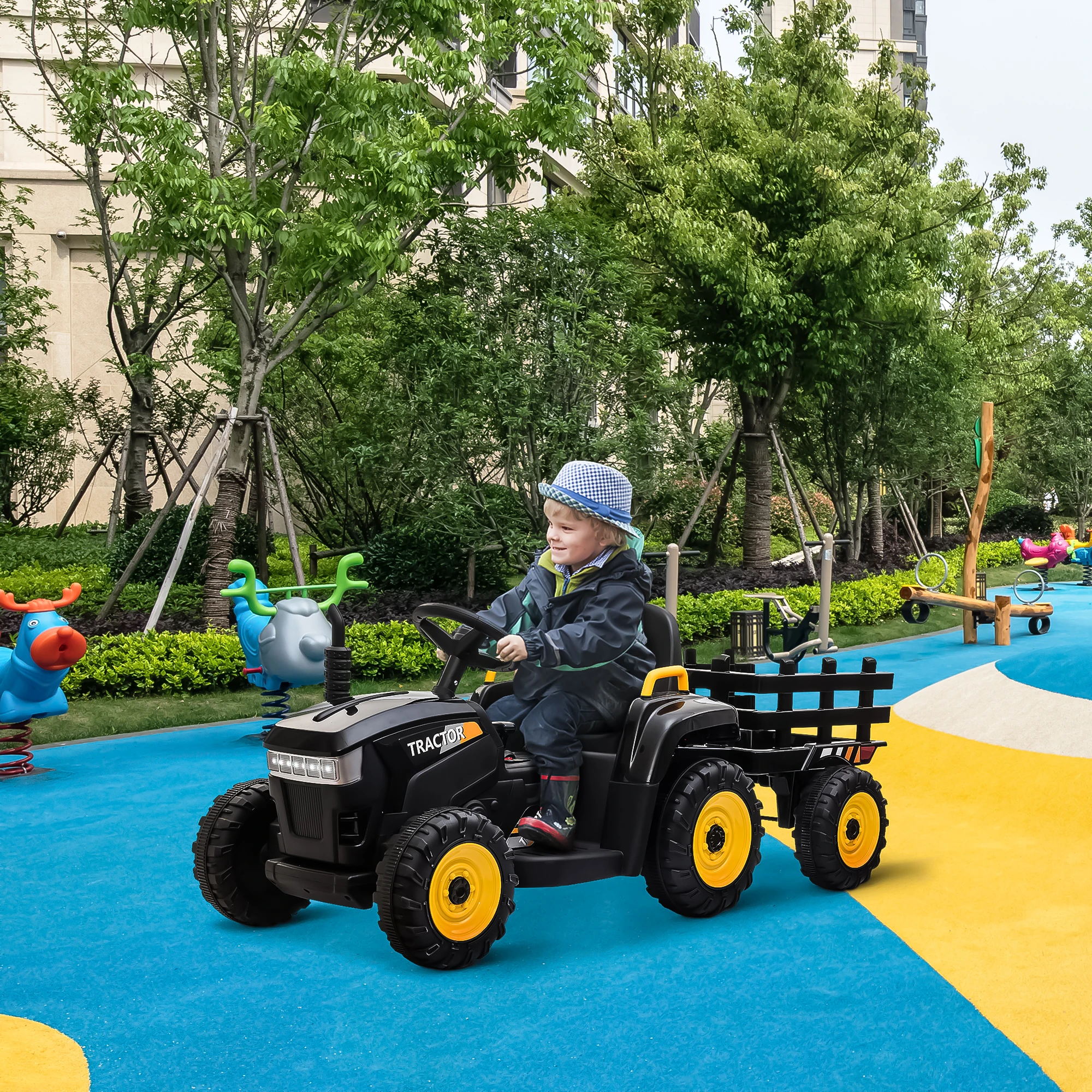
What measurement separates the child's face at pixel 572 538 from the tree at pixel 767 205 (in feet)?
36.3

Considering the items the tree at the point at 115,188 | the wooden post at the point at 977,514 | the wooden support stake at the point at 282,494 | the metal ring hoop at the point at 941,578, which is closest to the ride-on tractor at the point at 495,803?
the wooden support stake at the point at 282,494

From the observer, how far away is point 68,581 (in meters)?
15.7

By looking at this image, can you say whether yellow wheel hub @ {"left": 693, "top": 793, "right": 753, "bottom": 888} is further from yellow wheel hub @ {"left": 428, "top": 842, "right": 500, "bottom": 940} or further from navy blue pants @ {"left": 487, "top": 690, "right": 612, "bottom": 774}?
yellow wheel hub @ {"left": 428, "top": 842, "right": 500, "bottom": 940}

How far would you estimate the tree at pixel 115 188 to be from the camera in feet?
37.9

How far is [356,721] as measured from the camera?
388 cm

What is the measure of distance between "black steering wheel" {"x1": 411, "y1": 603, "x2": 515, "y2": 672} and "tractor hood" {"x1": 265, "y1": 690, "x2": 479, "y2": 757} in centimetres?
19

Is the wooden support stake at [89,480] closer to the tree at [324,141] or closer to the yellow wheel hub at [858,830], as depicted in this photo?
the tree at [324,141]

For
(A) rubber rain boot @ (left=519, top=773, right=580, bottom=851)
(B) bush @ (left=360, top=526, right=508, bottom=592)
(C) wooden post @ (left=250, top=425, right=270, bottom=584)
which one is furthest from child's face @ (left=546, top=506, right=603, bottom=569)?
(B) bush @ (left=360, top=526, right=508, bottom=592)

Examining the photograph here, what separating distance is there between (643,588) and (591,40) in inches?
373

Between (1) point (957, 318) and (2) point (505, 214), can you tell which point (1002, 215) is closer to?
(1) point (957, 318)

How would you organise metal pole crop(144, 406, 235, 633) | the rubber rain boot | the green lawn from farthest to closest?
metal pole crop(144, 406, 235, 633)
the green lawn
the rubber rain boot

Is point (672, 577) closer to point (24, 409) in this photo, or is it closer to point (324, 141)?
point (324, 141)

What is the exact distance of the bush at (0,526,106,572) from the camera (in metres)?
17.7

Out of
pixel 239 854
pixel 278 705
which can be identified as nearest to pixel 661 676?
pixel 239 854
